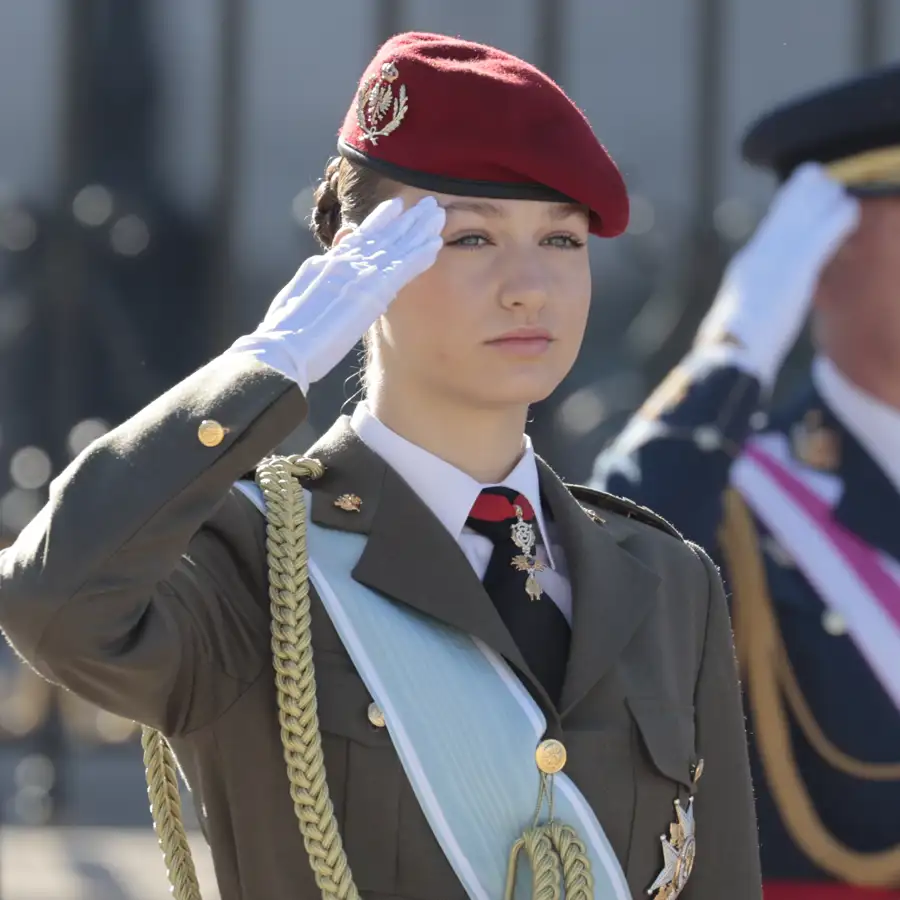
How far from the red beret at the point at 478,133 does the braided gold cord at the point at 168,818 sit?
0.53m

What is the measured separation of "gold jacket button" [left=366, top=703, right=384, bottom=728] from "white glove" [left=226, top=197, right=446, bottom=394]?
28cm

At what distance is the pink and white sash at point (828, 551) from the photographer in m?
2.65

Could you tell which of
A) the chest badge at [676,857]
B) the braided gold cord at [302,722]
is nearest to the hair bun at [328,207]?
the braided gold cord at [302,722]

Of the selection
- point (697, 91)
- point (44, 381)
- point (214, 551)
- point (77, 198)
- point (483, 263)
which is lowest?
point (44, 381)

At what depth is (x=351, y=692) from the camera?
1.61 metres

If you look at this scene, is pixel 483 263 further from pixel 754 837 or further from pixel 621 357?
pixel 621 357

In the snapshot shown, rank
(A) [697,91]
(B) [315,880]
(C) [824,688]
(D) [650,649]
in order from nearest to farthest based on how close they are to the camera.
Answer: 1. (B) [315,880]
2. (D) [650,649]
3. (C) [824,688]
4. (A) [697,91]

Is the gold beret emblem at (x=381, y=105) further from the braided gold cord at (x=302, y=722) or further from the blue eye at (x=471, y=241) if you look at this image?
the braided gold cord at (x=302, y=722)

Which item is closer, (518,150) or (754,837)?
(518,150)

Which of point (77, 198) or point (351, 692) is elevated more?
point (351, 692)

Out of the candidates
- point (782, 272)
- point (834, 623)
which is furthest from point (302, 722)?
point (782, 272)

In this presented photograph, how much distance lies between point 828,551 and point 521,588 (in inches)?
44.1

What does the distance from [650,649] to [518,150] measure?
448 mm

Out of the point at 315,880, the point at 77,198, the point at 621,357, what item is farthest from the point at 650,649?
the point at 77,198
